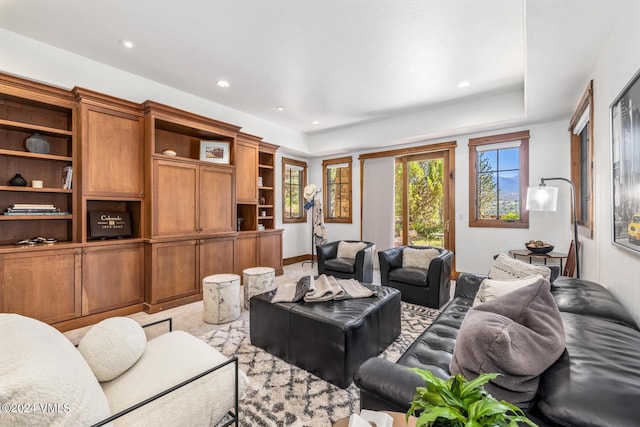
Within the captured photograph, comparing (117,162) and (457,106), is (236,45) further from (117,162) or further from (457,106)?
(457,106)

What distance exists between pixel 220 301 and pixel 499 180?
440 centimetres

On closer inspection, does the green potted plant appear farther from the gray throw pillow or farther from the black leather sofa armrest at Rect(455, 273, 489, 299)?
the black leather sofa armrest at Rect(455, 273, 489, 299)

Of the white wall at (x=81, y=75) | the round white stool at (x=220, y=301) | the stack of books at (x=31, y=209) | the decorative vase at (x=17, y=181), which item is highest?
the white wall at (x=81, y=75)

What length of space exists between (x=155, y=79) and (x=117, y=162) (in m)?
1.22

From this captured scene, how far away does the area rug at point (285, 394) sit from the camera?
1655mm

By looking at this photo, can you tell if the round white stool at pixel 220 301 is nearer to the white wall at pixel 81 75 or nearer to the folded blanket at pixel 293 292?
the folded blanket at pixel 293 292

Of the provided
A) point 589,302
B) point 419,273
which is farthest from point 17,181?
point 589,302

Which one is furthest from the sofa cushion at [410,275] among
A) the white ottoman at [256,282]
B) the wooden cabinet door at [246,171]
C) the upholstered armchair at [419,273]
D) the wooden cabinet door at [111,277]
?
the wooden cabinet door at [111,277]

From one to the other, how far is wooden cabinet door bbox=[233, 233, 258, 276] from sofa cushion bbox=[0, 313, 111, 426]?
3312 millimetres

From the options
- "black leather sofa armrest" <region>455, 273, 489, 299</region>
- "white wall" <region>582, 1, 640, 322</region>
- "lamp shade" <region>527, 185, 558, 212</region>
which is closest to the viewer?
"white wall" <region>582, 1, 640, 322</region>

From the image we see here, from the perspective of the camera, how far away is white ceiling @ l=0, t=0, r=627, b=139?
2213 millimetres

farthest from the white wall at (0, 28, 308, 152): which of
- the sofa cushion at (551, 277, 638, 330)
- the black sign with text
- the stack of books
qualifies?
the sofa cushion at (551, 277, 638, 330)

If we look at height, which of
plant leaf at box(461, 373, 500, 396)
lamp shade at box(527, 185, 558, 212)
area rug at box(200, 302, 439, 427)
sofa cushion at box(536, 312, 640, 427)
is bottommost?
area rug at box(200, 302, 439, 427)

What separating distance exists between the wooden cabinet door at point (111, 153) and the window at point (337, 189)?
3817 millimetres
